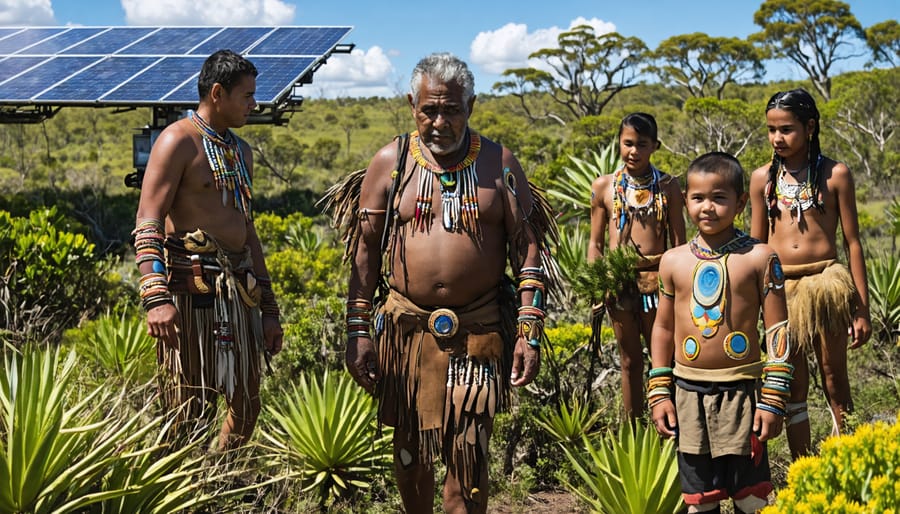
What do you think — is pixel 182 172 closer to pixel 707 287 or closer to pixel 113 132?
pixel 707 287

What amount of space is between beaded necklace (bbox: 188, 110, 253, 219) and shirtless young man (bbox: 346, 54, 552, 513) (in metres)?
0.68

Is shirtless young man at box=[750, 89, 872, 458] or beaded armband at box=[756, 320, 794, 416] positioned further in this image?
shirtless young man at box=[750, 89, 872, 458]

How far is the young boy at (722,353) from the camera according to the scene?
11.0 feet

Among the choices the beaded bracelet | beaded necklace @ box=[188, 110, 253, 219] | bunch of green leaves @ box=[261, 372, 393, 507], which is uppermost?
beaded necklace @ box=[188, 110, 253, 219]

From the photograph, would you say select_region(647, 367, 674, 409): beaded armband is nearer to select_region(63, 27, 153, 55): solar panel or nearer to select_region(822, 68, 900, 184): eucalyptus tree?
select_region(63, 27, 153, 55): solar panel

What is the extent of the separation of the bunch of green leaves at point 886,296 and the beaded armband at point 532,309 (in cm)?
471

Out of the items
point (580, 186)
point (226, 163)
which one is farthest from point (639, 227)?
point (580, 186)

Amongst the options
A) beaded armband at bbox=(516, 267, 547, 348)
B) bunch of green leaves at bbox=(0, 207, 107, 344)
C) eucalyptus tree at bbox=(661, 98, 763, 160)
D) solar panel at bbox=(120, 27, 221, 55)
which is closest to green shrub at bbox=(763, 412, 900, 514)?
beaded armband at bbox=(516, 267, 547, 348)

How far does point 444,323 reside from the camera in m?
3.55

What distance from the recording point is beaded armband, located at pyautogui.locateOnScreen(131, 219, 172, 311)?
3.63m

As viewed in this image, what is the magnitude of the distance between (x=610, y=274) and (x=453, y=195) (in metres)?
1.72

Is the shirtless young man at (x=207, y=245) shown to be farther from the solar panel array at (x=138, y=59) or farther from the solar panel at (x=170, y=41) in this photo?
the solar panel at (x=170, y=41)

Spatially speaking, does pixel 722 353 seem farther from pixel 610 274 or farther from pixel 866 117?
pixel 866 117

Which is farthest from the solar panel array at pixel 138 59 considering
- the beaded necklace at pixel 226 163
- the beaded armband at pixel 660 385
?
the beaded armband at pixel 660 385
